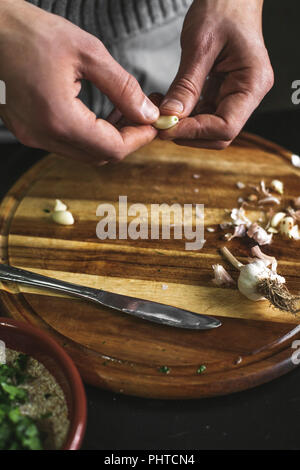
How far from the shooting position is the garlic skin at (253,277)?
102 cm

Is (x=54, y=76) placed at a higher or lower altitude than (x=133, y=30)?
lower

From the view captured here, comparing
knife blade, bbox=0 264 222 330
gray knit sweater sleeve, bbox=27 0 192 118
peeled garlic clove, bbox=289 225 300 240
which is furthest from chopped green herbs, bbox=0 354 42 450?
gray knit sweater sleeve, bbox=27 0 192 118

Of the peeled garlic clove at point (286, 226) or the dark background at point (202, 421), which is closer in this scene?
the dark background at point (202, 421)

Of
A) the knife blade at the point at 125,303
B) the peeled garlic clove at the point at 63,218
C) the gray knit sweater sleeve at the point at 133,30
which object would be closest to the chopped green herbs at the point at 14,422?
the knife blade at the point at 125,303

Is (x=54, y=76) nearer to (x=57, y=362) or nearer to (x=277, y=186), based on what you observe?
(x=57, y=362)

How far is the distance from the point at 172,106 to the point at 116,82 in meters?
0.17

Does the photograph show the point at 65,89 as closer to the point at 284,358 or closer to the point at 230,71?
the point at 230,71

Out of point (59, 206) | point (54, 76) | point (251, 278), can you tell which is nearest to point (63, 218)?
point (59, 206)

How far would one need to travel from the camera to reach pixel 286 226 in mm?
1174

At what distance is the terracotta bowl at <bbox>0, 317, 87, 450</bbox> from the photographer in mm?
762

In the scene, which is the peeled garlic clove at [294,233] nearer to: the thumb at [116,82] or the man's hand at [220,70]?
the man's hand at [220,70]

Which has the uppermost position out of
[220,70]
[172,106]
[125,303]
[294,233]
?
[220,70]

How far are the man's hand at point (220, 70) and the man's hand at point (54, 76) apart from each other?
0.45 feet
